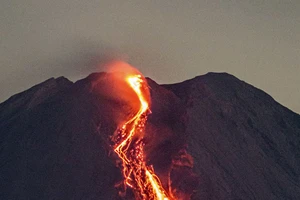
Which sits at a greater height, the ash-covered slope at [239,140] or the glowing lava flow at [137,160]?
the glowing lava flow at [137,160]

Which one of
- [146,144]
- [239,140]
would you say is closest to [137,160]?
[146,144]

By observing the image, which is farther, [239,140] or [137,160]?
[239,140]

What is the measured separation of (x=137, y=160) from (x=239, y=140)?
12.3 m

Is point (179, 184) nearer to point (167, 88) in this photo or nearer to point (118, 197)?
point (118, 197)

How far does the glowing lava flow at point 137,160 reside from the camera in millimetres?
55562

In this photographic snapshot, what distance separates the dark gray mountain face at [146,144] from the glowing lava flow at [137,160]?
14.5 inches

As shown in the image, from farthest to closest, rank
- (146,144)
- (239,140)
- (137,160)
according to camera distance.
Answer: (239,140) → (146,144) → (137,160)

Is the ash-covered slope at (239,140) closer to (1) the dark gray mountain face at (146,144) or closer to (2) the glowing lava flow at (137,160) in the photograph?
(1) the dark gray mountain face at (146,144)

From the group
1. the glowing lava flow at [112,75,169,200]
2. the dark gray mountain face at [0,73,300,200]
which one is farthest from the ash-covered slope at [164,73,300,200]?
the glowing lava flow at [112,75,169,200]

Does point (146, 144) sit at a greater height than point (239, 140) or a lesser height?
greater

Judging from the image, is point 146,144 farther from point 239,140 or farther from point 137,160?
point 239,140

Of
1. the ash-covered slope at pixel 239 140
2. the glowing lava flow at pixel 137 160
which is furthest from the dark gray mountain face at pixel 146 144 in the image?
the glowing lava flow at pixel 137 160

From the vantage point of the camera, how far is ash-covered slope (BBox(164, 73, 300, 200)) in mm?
62406

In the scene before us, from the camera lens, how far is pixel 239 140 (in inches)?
2707
